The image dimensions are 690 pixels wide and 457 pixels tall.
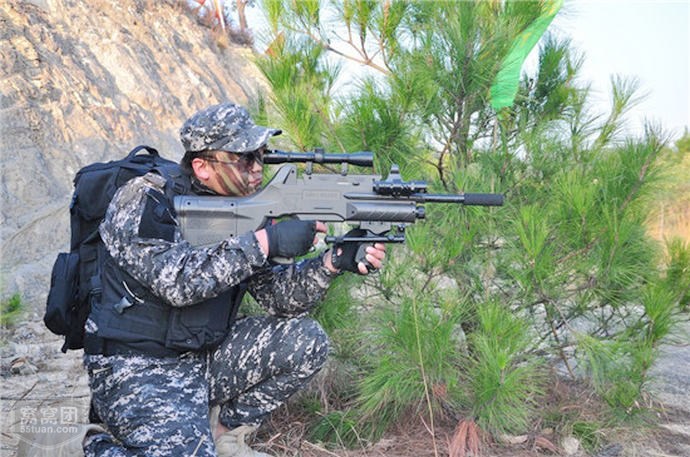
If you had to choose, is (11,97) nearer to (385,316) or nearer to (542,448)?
(385,316)

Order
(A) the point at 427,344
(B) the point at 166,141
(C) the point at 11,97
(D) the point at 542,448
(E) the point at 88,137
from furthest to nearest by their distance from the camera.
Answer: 1. (B) the point at 166,141
2. (E) the point at 88,137
3. (C) the point at 11,97
4. (D) the point at 542,448
5. (A) the point at 427,344

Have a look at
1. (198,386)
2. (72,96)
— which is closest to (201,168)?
(198,386)

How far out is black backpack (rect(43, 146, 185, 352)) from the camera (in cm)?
231

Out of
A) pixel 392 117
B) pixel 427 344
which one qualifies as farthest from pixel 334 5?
pixel 427 344

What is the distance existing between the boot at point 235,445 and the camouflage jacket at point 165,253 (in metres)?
0.52

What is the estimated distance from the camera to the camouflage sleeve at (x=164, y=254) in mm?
2125

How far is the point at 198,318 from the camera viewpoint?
7.55ft

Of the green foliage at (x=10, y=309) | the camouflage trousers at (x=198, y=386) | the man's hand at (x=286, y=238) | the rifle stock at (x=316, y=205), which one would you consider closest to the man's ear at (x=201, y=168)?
the rifle stock at (x=316, y=205)

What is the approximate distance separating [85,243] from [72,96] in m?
5.37

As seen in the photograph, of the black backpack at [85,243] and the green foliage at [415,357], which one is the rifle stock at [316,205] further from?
the green foliage at [415,357]

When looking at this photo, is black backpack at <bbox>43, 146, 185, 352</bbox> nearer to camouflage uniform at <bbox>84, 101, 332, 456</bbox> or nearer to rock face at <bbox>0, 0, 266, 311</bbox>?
camouflage uniform at <bbox>84, 101, 332, 456</bbox>

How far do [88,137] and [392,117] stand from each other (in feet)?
17.2

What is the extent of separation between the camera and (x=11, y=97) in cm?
653

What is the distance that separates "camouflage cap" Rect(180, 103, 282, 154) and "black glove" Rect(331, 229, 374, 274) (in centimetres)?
42
